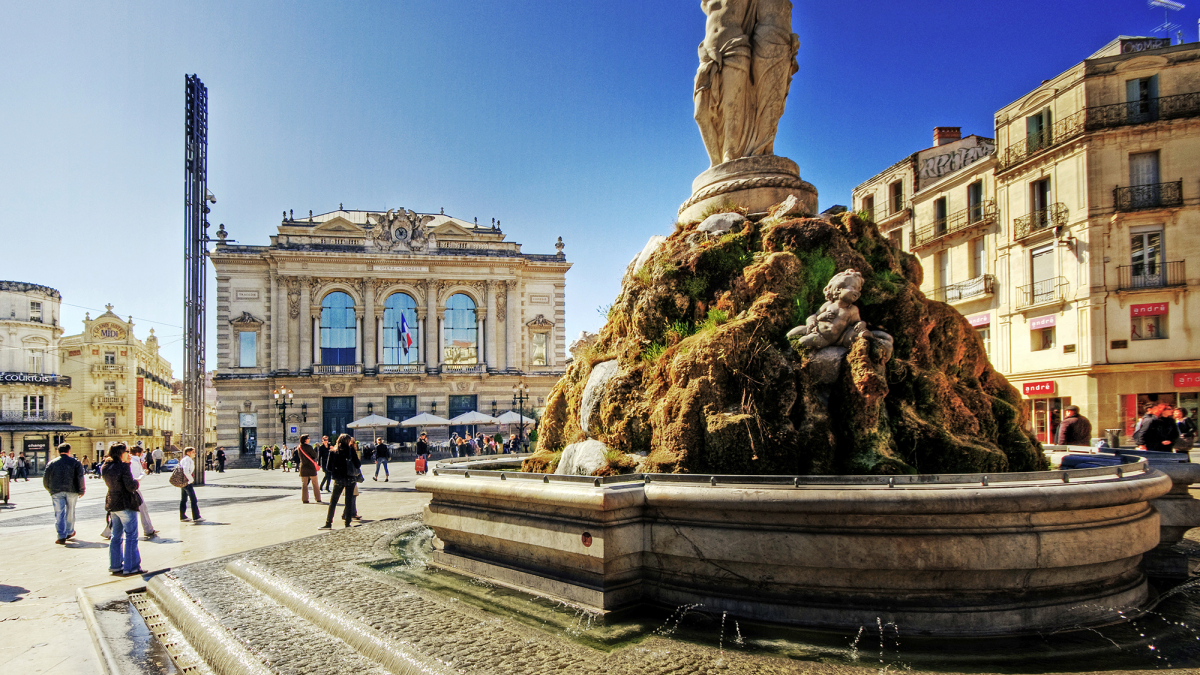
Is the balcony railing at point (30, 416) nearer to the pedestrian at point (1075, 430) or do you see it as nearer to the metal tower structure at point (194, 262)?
the metal tower structure at point (194, 262)

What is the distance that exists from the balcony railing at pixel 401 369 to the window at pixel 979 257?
3177 cm

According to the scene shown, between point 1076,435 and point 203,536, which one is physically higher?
point 1076,435

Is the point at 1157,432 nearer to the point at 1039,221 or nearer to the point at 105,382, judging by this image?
the point at 1039,221

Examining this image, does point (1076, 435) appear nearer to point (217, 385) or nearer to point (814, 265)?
point (814, 265)

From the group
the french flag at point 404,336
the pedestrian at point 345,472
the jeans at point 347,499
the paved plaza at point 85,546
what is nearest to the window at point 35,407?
the french flag at point 404,336

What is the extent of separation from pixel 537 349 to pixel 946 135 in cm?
2781

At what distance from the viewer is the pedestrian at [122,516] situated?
23.2 feet

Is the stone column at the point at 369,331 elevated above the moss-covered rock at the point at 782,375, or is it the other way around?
the stone column at the point at 369,331

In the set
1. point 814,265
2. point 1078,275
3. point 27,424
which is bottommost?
point 27,424

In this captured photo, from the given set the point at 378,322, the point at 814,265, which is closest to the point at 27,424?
the point at 378,322

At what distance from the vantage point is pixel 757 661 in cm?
386

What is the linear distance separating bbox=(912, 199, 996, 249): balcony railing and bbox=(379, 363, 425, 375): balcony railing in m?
29.9

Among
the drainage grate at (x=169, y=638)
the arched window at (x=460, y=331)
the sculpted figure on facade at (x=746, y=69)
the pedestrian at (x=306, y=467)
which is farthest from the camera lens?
the arched window at (x=460, y=331)

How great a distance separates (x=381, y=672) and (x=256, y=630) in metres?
1.35
